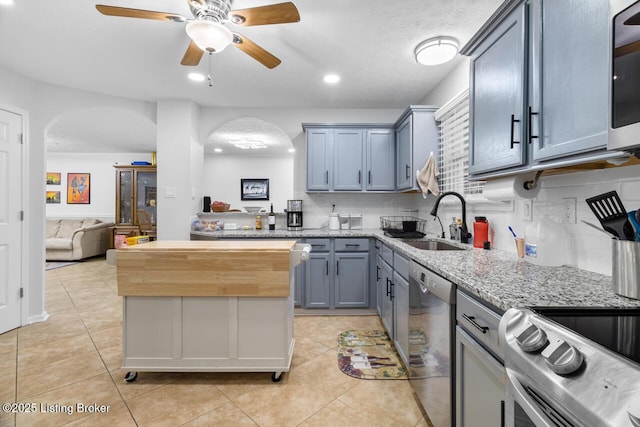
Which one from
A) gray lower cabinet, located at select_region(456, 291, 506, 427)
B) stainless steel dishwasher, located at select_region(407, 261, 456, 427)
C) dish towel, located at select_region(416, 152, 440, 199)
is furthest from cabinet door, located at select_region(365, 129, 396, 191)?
gray lower cabinet, located at select_region(456, 291, 506, 427)

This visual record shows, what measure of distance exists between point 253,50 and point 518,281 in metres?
2.13

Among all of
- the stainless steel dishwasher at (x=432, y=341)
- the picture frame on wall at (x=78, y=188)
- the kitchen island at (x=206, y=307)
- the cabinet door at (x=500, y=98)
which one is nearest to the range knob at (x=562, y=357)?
the stainless steel dishwasher at (x=432, y=341)

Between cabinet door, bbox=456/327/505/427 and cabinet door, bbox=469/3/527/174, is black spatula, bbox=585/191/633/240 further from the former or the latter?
cabinet door, bbox=456/327/505/427

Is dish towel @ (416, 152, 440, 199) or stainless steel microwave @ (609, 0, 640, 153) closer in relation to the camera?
stainless steel microwave @ (609, 0, 640, 153)

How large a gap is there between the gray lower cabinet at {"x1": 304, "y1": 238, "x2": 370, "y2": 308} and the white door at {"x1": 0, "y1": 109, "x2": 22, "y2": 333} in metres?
2.95

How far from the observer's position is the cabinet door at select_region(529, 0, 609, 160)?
1.00 m

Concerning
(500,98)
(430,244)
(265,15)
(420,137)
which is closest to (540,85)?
(500,98)

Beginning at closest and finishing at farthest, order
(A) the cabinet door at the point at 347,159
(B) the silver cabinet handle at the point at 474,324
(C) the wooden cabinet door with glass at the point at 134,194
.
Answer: (B) the silver cabinet handle at the point at 474,324, (A) the cabinet door at the point at 347,159, (C) the wooden cabinet door with glass at the point at 134,194

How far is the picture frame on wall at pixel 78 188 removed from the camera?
7.59 meters

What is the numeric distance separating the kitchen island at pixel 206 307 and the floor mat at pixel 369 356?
59cm

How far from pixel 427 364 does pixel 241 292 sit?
1214 millimetres

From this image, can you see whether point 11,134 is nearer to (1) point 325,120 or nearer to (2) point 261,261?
(2) point 261,261

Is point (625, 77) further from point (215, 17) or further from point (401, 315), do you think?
point (215, 17)

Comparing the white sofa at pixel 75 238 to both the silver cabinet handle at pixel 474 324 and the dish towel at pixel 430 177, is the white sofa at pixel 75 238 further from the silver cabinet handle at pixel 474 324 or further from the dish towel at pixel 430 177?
the silver cabinet handle at pixel 474 324
